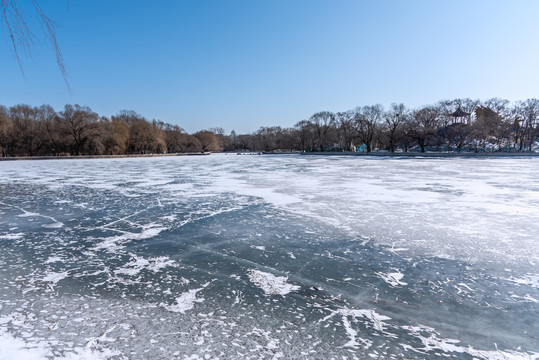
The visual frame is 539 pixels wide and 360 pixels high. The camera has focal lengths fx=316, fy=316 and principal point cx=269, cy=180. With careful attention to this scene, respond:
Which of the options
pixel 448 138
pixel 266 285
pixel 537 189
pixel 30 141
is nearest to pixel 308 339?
pixel 266 285

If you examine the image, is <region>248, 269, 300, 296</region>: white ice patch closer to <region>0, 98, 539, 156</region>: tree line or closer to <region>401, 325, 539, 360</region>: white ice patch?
<region>401, 325, 539, 360</region>: white ice patch

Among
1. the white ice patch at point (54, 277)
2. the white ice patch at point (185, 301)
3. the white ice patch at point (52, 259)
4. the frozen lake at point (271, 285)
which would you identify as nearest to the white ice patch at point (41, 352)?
the frozen lake at point (271, 285)

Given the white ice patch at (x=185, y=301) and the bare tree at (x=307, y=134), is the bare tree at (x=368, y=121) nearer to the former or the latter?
the bare tree at (x=307, y=134)

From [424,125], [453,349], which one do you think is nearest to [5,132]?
[453,349]

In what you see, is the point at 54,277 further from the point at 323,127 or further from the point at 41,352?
the point at 323,127

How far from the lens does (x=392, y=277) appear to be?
399cm

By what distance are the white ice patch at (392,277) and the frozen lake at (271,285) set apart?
1.0 inches

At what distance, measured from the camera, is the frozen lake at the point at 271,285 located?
265cm

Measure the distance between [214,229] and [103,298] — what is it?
2.93 metres

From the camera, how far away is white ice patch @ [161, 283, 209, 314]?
321 centimetres

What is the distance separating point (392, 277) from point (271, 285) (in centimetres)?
155

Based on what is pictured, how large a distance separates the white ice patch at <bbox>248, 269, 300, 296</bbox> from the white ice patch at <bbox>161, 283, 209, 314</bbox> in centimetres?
67

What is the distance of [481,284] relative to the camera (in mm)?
3775

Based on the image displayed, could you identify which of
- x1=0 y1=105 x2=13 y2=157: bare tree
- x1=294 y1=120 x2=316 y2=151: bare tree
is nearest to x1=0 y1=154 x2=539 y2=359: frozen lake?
x1=0 y1=105 x2=13 y2=157: bare tree
